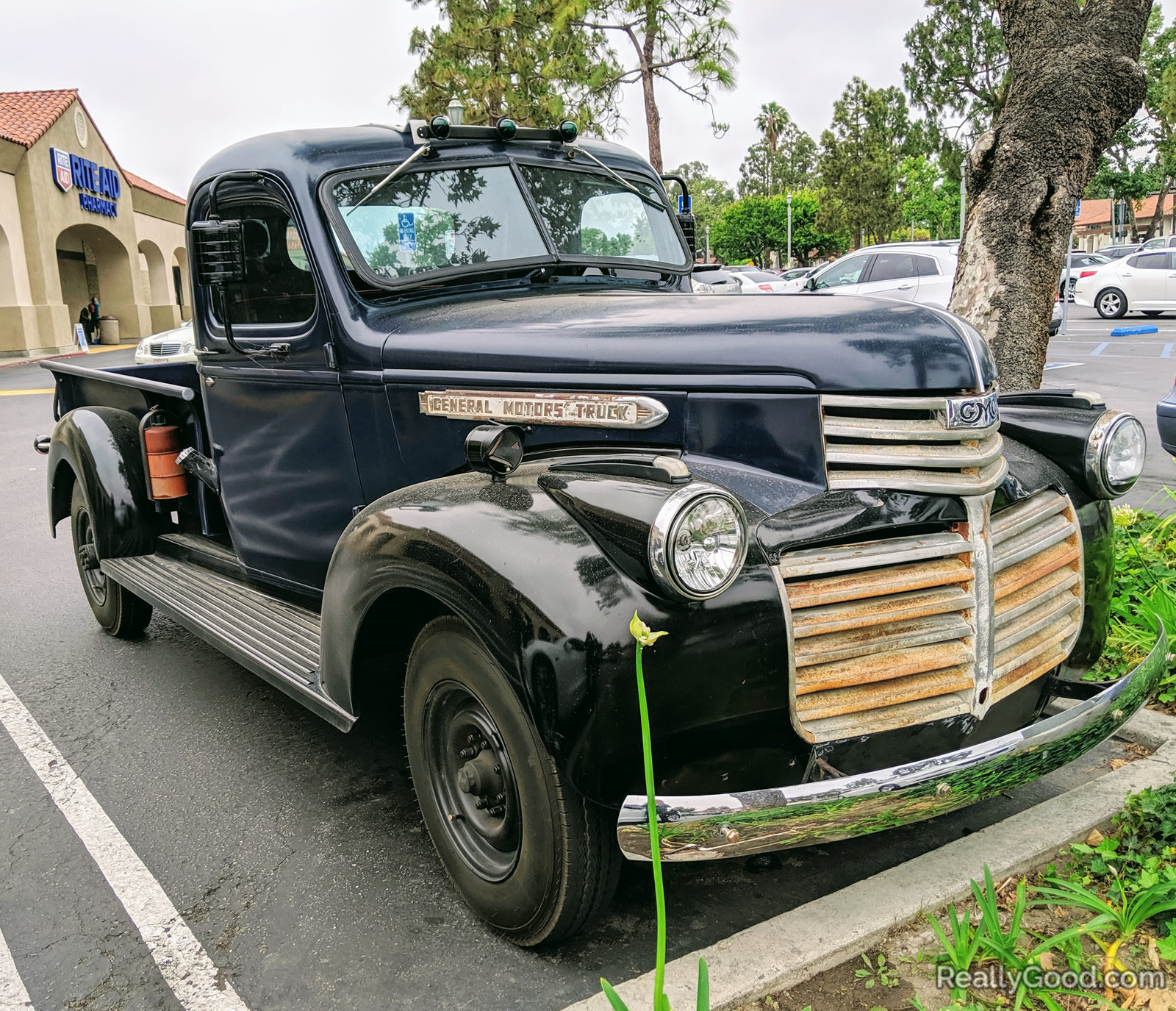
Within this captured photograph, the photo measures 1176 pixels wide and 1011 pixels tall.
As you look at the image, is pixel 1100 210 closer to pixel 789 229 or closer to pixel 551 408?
pixel 789 229

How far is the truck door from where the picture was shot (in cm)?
344

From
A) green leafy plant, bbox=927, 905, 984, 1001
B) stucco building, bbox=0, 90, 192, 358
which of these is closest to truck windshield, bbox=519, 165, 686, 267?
green leafy plant, bbox=927, 905, 984, 1001

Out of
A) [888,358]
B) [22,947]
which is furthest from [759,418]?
[22,947]

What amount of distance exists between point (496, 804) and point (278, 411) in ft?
6.20

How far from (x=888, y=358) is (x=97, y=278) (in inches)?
1380

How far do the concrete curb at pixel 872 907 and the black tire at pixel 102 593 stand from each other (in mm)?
3562

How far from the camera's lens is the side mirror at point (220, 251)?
342 centimetres

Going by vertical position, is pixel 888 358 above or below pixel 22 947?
above

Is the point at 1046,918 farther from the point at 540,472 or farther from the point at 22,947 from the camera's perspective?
the point at 22,947

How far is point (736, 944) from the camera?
233 cm

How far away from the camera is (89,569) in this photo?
5.13 meters

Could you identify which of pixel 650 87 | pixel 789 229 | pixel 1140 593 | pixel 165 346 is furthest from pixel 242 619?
pixel 789 229

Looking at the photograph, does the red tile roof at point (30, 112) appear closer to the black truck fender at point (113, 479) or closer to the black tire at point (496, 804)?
the black truck fender at point (113, 479)

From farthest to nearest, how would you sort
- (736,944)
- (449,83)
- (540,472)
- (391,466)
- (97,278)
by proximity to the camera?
(97,278)
(449,83)
(391,466)
(540,472)
(736,944)
